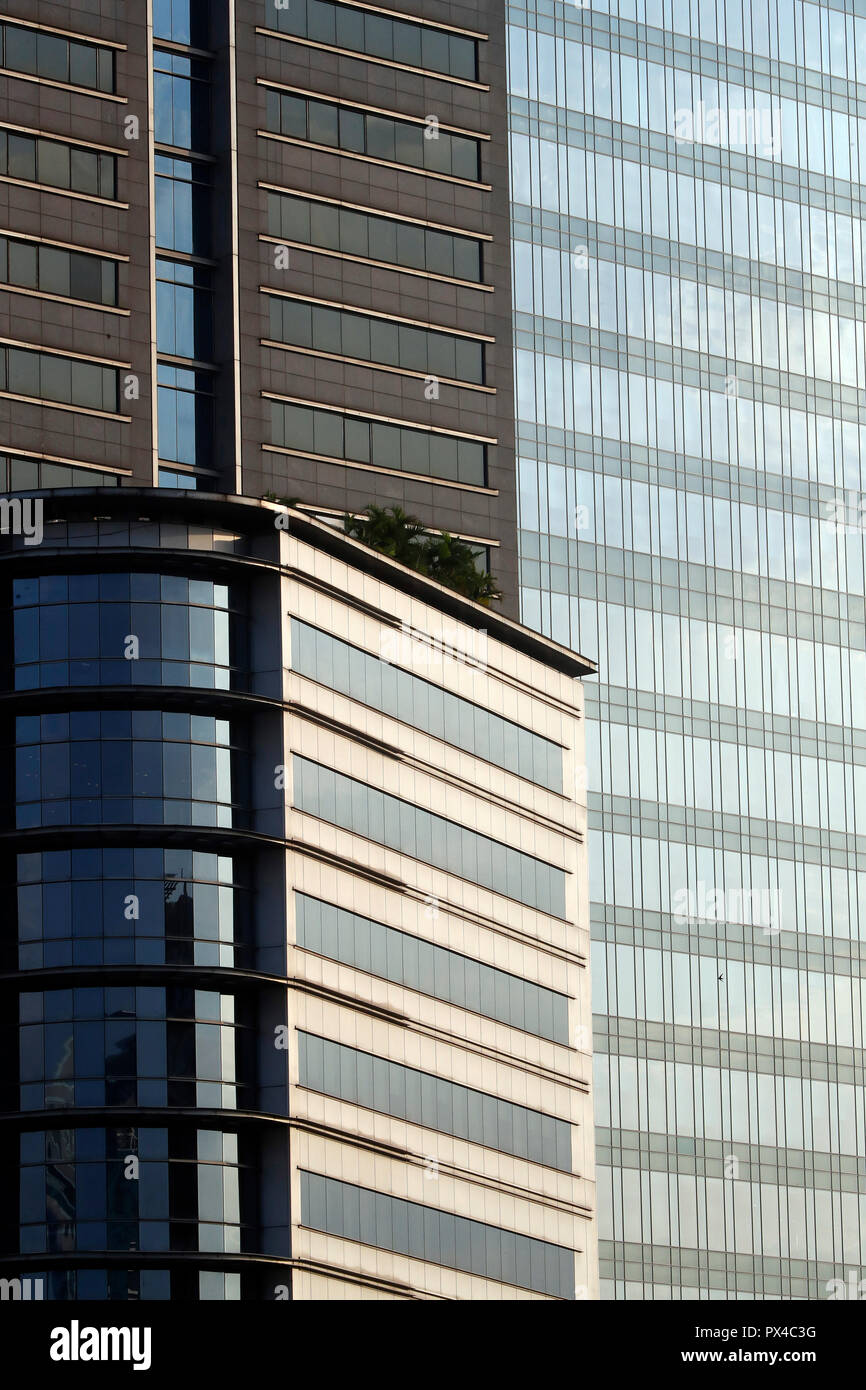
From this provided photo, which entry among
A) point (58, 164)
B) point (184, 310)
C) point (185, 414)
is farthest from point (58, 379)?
point (58, 164)

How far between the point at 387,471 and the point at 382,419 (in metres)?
2.63

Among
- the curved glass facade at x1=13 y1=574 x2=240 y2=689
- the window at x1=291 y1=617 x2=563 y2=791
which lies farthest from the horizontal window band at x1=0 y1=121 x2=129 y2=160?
the curved glass facade at x1=13 y1=574 x2=240 y2=689

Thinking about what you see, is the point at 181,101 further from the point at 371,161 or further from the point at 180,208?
the point at 371,161

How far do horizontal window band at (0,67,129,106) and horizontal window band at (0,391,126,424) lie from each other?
47.5 ft

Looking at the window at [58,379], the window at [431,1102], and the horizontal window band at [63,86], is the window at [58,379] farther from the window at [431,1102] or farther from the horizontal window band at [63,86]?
the window at [431,1102]

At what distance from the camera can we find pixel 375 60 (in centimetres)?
13275

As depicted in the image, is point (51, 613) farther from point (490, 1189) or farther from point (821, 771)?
point (821, 771)

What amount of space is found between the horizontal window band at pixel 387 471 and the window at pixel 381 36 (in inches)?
814

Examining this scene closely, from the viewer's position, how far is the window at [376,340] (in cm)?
12744

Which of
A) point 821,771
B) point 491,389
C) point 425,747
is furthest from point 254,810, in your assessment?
point 821,771

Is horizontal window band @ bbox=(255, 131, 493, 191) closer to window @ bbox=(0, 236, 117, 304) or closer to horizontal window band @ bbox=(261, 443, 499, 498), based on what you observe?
window @ bbox=(0, 236, 117, 304)
